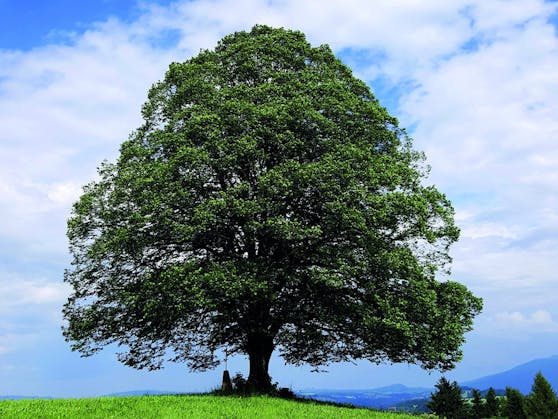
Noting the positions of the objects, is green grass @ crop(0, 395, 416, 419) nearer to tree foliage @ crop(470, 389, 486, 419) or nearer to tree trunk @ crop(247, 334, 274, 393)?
tree trunk @ crop(247, 334, 274, 393)

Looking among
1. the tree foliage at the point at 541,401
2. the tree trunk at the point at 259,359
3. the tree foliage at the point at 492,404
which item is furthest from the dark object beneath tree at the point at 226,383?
the tree foliage at the point at 492,404

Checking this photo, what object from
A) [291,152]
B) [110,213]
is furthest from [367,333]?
[110,213]

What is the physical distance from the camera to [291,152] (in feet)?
99.5

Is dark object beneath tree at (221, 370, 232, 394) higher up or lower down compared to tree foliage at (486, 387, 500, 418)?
higher up

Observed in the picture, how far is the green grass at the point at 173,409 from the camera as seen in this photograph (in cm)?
2116

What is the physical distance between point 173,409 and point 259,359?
938cm

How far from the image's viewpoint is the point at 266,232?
28.4 meters

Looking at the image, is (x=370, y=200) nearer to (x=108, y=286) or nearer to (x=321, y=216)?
(x=321, y=216)

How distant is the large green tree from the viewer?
92.0 ft

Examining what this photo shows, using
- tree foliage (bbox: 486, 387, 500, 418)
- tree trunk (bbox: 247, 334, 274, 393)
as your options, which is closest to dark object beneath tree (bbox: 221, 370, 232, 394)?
tree trunk (bbox: 247, 334, 274, 393)

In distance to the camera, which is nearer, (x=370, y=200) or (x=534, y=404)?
(x=370, y=200)

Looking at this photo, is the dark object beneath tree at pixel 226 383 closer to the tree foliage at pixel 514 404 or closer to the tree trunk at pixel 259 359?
the tree trunk at pixel 259 359

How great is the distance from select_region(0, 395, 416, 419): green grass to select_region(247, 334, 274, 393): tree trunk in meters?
3.28

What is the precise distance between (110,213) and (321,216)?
1122 centimetres
